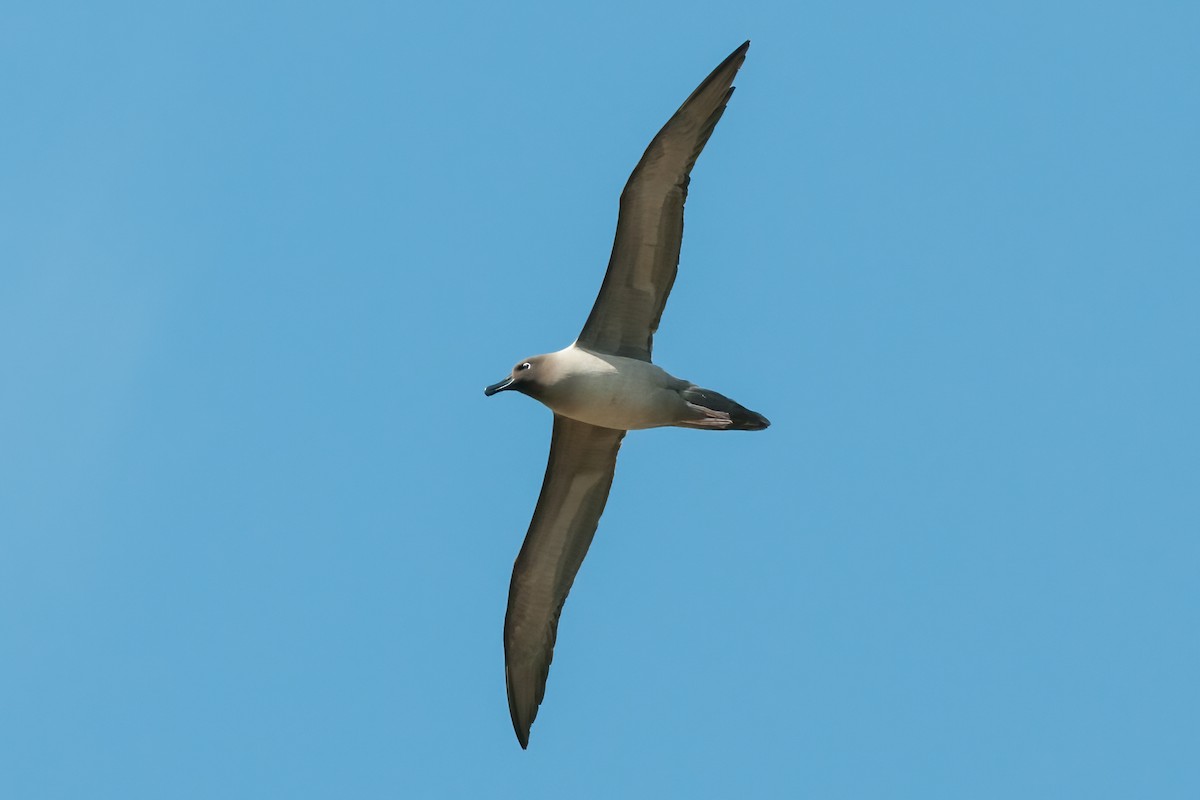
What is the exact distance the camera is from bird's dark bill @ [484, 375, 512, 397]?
1734 cm

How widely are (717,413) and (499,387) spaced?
224cm

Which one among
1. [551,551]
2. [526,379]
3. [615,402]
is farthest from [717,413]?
[551,551]

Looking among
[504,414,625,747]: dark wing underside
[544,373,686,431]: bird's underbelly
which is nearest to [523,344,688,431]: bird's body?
[544,373,686,431]: bird's underbelly

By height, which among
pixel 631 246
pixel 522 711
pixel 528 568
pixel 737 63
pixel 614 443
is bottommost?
pixel 522 711

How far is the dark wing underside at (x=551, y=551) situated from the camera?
1820 cm

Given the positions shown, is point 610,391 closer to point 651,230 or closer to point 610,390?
point 610,390

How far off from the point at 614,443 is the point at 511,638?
2.48m

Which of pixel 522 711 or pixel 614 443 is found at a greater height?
pixel 614 443

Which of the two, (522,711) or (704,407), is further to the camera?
(522,711)

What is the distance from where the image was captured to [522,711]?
18781mm

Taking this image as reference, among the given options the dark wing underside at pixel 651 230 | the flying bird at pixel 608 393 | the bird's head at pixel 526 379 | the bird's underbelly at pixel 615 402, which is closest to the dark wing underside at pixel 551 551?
the flying bird at pixel 608 393

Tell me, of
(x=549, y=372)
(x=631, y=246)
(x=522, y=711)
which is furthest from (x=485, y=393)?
(x=522, y=711)

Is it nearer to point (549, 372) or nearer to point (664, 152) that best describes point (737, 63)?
point (664, 152)

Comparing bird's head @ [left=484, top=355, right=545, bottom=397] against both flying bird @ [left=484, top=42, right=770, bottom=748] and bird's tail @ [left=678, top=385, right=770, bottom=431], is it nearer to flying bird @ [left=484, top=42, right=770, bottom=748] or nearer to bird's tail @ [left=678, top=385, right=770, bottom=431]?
flying bird @ [left=484, top=42, right=770, bottom=748]
